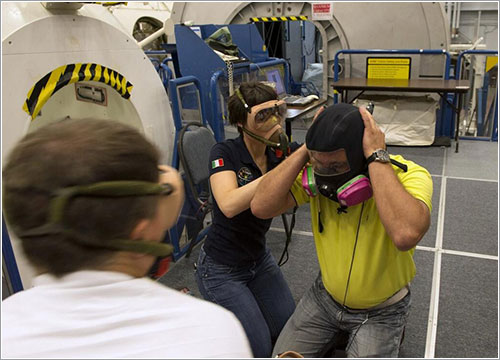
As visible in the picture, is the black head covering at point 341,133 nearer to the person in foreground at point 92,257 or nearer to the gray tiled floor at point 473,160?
the person in foreground at point 92,257

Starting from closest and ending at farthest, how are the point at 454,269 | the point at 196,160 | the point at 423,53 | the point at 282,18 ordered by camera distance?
the point at 454,269 < the point at 196,160 < the point at 423,53 < the point at 282,18

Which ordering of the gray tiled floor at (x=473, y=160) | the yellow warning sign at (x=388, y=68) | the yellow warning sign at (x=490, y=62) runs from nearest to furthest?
the gray tiled floor at (x=473, y=160) → the yellow warning sign at (x=388, y=68) → the yellow warning sign at (x=490, y=62)

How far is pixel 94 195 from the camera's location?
71 centimetres

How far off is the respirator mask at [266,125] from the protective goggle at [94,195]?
1.38 meters

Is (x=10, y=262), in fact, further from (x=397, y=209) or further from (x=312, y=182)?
(x=397, y=209)

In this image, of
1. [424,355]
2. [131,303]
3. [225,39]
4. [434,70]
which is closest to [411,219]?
[131,303]

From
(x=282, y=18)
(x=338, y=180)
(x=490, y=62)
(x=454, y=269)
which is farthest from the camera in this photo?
(x=490, y=62)

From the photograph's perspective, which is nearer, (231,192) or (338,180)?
(338,180)

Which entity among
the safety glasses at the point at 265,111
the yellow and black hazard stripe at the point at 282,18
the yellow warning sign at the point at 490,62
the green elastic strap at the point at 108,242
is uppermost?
the yellow and black hazard stripe at the point at 282,18

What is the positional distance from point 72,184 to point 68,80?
5.77 feet

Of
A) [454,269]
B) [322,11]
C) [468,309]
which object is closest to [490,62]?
[322,11]

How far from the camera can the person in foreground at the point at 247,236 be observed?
2008 millimetres

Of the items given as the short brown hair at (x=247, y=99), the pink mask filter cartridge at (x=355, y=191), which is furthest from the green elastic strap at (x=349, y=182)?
the short brown hair at (x=247, y=99)

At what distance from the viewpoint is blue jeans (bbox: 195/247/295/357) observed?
199 centimetres
